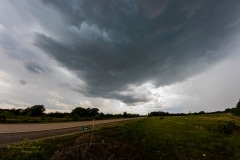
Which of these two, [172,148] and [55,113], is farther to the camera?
[55,113]

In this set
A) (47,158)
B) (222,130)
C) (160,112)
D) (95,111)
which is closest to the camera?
(47,158)

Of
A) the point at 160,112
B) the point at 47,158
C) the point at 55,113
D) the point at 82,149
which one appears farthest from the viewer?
the point at 160,112

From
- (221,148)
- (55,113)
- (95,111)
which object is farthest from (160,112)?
(221,148)

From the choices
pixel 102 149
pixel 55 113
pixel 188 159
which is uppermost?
pixel 55 113

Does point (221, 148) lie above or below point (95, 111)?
below

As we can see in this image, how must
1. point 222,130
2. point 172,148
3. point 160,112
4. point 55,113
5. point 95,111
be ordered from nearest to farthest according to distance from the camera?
point 172,148, point 222,130, point 55,113, point 95,111, point 160,112

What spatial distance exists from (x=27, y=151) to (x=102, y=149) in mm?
4468

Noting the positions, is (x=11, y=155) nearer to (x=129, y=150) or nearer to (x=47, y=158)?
(x=47, y=158)

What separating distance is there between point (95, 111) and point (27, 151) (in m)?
106

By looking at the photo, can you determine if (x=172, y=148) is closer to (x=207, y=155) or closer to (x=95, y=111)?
(x=207, y=155)

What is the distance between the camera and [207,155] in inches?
574

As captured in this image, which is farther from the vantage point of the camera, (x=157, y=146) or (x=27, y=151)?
(x=157, y=146)

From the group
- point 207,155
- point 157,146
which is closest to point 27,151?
point 157,146

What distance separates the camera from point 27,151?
1140 centimetres
